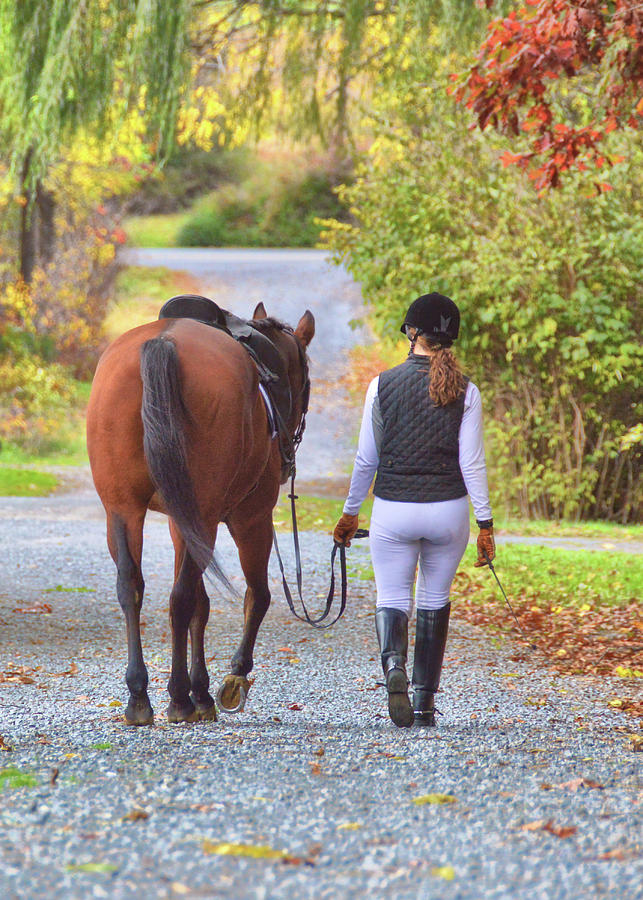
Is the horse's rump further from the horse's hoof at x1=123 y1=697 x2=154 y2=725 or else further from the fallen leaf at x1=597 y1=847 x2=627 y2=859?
the fallen leaf at x1=597 y1=847 x2=627 y2=859

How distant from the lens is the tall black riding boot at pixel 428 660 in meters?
5.08

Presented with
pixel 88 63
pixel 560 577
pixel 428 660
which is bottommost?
pixel 560 577

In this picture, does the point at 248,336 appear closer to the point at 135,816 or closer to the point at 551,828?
the point at 135,816

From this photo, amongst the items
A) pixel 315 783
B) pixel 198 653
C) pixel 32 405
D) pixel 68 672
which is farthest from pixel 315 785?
pixel 32 405

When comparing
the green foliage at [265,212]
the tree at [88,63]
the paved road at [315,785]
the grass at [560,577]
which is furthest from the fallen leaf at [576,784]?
the green foliage at [265,212]

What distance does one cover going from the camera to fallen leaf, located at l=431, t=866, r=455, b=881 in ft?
9.37

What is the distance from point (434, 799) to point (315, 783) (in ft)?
1.35

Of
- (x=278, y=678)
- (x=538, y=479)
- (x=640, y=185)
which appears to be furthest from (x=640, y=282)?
(x=278, y=678)

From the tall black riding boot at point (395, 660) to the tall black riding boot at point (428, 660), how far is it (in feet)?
0.31

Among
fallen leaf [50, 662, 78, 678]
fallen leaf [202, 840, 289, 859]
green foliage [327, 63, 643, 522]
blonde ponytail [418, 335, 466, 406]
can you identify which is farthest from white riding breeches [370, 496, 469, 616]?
green foliage [327, 63, 643, 522]

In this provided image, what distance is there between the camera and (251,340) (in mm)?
5766

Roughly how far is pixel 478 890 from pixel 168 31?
9567 mm

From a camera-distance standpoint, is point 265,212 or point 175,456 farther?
point 265,212

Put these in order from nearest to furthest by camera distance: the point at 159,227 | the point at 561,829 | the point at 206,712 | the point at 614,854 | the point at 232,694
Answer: the point at 614,854 < the point at 561,829 < the point at 206,712 < the point at 232,694 < the point at 159,227
